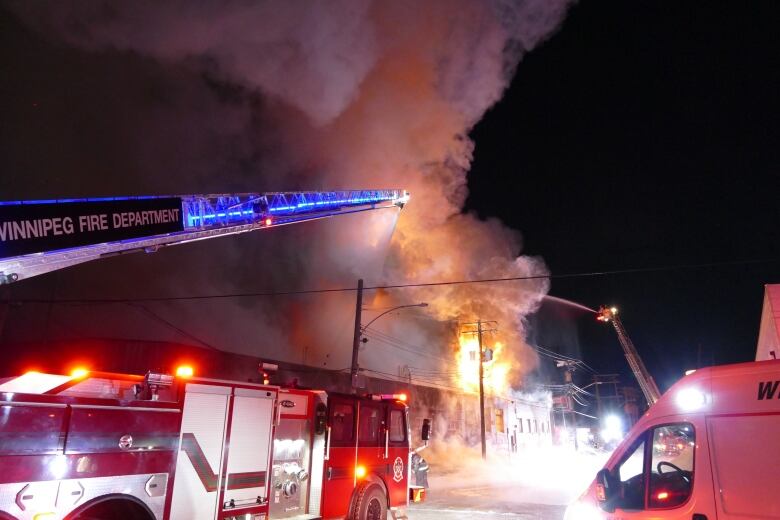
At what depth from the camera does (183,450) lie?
546cm

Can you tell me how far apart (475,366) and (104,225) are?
36.0m

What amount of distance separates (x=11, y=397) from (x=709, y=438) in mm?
5553

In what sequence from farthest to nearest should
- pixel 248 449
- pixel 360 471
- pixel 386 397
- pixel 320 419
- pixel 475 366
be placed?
1. pixel 475 366
2. pixel 386 397
3. pixel 360 471
4. pixel 320 419
5. pixel 248 449

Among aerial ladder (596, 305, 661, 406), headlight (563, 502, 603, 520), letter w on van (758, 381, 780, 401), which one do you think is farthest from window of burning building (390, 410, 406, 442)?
aerial ladder (596, 305, 661, 406)

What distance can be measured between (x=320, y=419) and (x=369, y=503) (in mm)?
1736

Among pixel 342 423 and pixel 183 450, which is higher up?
pixel 342 423

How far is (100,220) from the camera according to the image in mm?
5492

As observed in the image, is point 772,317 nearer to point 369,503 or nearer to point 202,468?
point 369,503

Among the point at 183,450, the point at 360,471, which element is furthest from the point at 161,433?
the point at 360,471

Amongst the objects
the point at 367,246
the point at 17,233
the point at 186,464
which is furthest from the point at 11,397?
the point at 367,246

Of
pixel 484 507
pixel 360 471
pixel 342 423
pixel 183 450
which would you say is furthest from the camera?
pixel 484 507

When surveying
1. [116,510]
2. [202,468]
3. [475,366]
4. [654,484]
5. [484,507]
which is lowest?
[484,507]

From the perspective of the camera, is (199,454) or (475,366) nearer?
(199,454)

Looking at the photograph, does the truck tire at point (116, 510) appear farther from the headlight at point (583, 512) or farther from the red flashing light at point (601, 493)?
the red flashing light at point (601, 493)
